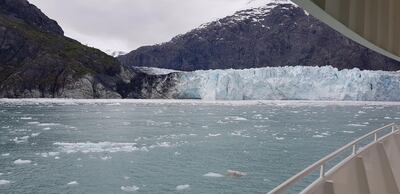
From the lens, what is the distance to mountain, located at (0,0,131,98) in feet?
218

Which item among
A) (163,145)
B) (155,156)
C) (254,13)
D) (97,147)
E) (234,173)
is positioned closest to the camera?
(234,173)

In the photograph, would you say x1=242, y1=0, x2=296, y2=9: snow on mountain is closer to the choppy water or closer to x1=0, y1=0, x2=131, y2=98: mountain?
x1=0, y1=0, x2=131, y2=98: mountain

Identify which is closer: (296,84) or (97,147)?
(97,147)

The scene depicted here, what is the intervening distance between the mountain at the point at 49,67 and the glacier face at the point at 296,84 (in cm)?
1861

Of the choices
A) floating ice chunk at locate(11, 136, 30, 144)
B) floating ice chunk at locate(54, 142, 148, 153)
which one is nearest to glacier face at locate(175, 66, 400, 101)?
floating ice chunk at locate(11, 136, 30, 144)

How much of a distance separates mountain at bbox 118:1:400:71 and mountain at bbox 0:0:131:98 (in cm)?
5881

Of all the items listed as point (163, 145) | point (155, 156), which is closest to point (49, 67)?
point (163, 145)

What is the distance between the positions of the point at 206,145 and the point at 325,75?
127 feet

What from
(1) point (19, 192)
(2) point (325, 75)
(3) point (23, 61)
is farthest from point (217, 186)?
(3) point (23, 61)

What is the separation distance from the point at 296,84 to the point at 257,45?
85415 millimetres

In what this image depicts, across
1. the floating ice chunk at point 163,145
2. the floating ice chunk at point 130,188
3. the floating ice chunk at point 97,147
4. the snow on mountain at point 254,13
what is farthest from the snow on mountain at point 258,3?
the floating ice chunk at point 130,188

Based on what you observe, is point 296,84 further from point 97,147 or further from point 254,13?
point 254,13

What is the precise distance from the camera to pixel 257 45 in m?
138

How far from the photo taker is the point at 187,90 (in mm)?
60781
